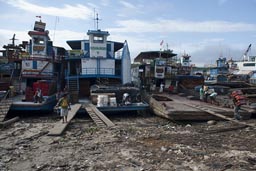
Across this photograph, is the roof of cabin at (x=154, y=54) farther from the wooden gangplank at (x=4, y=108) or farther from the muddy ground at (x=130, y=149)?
the muddy ground at (x=130, y=149)

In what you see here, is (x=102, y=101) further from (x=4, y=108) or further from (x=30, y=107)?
(x=4, y=108)

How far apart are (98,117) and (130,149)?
19.4ft

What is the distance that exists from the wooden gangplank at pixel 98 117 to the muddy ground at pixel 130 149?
0.92m

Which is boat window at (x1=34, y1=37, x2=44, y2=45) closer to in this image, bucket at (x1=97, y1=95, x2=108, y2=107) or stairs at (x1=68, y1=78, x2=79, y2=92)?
stairs at (x1=68, y1=78, x2=79, y2=92)

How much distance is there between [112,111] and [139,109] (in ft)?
6.12

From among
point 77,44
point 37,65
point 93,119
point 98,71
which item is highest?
point 77,44

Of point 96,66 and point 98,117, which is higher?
point 96,66

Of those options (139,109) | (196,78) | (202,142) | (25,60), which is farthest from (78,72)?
(202,142)

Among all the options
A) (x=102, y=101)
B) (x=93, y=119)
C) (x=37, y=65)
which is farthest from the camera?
(x=37, y=65)

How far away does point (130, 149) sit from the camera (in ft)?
29.7

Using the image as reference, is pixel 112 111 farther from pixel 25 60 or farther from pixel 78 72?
pixel 25 60

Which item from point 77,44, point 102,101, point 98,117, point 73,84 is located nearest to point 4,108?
point 98,117

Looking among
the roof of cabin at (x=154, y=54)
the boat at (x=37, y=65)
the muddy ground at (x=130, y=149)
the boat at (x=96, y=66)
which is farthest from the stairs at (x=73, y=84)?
the roof of cabin at (x=154, y=54)

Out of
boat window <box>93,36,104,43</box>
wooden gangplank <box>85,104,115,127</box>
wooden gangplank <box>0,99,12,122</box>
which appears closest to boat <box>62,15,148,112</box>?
boat window <box>93,36,104,43</box>
